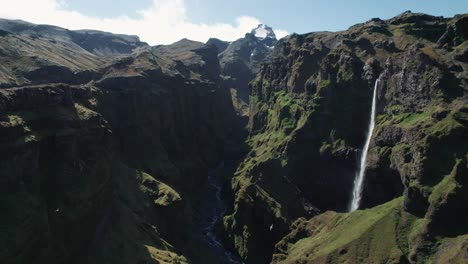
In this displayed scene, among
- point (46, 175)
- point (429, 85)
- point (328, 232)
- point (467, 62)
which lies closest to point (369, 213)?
point (328, 232)

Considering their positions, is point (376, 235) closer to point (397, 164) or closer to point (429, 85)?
point (397, 164)

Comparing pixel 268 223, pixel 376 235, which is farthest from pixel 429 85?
pixel 268 223

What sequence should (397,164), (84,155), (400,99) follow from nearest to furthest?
(84,155) < (397,164) < (400,99)

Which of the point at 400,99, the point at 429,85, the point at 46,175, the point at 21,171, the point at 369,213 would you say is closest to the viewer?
the point at 21,171

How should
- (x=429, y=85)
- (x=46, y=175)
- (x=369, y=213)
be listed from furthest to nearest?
(x=429, y=85), (x=369, y=213), (x=46, y=175)

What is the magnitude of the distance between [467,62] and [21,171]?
164727mm

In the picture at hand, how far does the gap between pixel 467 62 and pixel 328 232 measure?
90.5 m

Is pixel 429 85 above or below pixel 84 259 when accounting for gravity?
above

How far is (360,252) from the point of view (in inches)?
5305

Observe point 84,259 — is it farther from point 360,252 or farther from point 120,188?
point 360,252

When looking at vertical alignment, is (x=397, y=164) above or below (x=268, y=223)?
above

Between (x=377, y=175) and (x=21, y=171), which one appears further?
(x=377, y=175)

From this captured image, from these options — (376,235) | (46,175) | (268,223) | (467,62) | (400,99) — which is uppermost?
(467,62)

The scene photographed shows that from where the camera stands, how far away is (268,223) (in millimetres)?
181375
